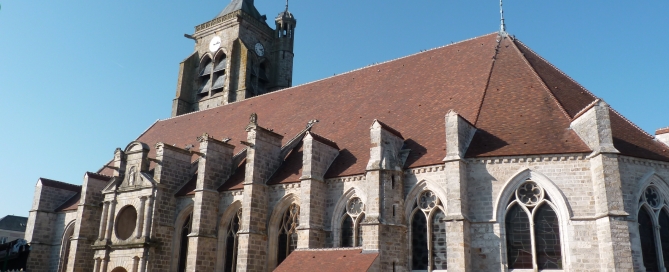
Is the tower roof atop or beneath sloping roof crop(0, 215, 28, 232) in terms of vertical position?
atop

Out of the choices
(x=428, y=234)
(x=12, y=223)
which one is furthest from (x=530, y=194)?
(x=12, y=223)

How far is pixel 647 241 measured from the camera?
13477 millimetres

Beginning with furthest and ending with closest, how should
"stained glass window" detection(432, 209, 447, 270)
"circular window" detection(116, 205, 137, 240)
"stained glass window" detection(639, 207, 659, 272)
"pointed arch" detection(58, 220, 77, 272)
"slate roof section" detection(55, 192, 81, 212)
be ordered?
"slate roof section" detection(55, 192, 81, 212) → "pointed arch" detection(58, 220, 77, 272) → "circular window" detection(116, 205, 137, 240) → "stained glass window" detection(432, 209, 447, 270) → "stained glass window" detection(639, 207, 659, 272)

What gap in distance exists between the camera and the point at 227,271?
18531 millimetres

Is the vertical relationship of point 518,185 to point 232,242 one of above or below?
above

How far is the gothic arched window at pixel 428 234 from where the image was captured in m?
14.6

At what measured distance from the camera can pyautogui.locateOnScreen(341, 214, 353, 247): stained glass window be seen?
16.3m

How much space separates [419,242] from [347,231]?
7.58 ft

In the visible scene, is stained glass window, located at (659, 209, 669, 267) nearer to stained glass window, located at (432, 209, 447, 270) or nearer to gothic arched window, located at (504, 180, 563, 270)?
gothic arched window, located at (504, 180, 563, 270)

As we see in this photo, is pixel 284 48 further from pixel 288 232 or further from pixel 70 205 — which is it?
pixel 288 232

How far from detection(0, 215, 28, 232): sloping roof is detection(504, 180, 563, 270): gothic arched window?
46.2 m

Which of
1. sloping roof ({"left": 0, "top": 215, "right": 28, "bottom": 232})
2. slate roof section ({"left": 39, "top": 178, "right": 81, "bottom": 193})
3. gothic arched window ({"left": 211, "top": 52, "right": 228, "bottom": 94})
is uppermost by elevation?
gothic arched window ({"left": 211, "top": 52, "right": 228, "bottom": 94})

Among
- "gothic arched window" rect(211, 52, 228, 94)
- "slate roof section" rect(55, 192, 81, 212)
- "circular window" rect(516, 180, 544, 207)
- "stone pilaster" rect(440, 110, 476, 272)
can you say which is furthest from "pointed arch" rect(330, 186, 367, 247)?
"gothic arched window" rect(211, 52, 228, 94)

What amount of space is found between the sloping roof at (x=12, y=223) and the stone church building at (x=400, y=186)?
2728cm
